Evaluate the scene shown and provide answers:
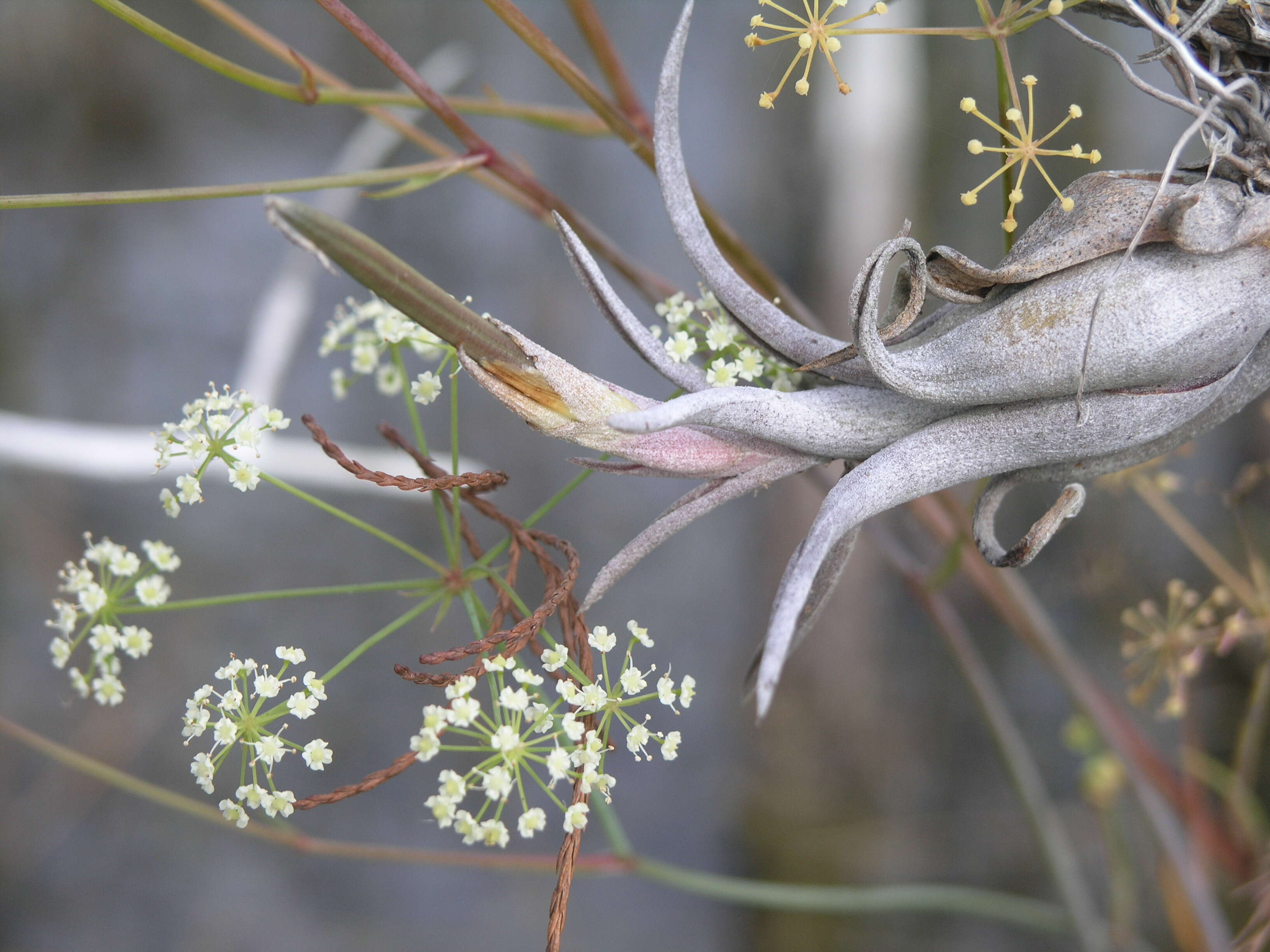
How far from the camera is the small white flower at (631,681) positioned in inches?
11.2

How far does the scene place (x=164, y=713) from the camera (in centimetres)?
96

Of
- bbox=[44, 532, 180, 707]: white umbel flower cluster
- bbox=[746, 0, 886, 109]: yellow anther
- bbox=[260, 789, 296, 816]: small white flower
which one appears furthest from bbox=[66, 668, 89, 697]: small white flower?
bbox=[746, 0, 886, 109]: yellow anther

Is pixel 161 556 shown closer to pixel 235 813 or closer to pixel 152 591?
pixel 152 591

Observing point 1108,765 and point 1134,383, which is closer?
point 1134,383

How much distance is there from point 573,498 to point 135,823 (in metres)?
0.62

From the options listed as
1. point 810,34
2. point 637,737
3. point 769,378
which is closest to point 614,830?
point 637,737

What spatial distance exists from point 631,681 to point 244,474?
0.15 meters

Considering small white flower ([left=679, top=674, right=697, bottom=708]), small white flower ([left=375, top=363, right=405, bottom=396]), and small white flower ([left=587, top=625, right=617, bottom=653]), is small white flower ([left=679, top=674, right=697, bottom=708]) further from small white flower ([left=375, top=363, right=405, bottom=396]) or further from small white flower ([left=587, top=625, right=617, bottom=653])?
small white flower ([left=375, top=363, right=405, bottom=396])

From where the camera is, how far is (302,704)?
27 cm

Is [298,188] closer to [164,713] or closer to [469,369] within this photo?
[469,369]

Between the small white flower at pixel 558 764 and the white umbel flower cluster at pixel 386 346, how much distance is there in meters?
0.13

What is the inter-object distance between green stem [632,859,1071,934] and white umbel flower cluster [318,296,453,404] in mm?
290

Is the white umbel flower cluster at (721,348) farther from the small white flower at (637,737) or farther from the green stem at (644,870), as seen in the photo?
the green stem at (644,870)

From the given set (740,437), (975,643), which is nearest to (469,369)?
(740,437)
